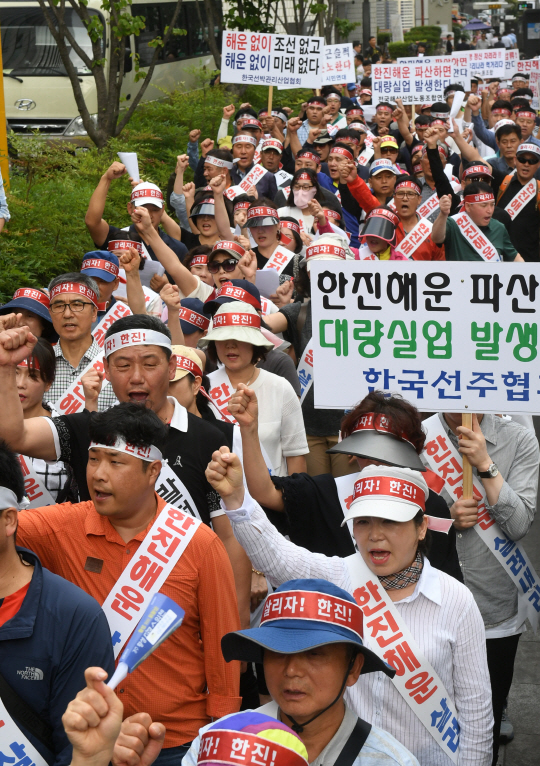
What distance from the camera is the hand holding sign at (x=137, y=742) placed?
241 centimetres

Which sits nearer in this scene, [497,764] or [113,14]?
[497,764]

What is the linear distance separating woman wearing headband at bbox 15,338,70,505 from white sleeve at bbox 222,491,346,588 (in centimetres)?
110

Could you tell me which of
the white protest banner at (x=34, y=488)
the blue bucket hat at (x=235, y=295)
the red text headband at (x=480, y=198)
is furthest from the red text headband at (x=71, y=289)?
the red text headband at (x=480, y=198)

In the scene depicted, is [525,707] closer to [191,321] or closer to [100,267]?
[191,321]

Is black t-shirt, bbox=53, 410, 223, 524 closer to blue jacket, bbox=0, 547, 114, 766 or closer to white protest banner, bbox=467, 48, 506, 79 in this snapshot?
blue jacket, bbox=0, 547, 114, 766

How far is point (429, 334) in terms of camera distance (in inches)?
174

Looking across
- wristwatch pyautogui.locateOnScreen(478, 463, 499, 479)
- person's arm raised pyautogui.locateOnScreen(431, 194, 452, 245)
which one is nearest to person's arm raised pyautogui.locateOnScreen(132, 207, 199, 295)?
person's arm raised pyautogui.locateOnScreen(431, 194, 452, 245)

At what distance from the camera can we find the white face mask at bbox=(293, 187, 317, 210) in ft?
31.0

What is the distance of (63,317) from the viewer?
541cm

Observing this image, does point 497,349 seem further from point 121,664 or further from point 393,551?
point 121,664

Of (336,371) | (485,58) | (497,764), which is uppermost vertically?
(485,58)

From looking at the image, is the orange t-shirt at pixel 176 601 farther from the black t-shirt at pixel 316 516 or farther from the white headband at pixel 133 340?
the white headband at pixel 133 340

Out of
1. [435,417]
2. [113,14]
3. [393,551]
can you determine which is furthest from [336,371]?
[113,14]

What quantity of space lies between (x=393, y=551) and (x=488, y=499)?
110 cm
